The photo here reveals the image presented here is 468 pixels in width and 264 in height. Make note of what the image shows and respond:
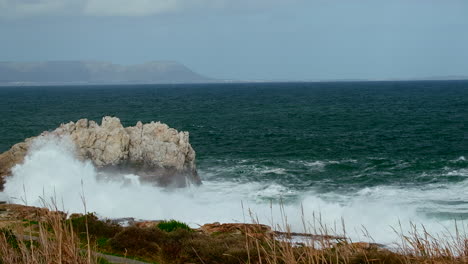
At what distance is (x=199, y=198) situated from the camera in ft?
112

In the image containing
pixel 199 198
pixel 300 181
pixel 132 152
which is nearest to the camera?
pixel 199 198

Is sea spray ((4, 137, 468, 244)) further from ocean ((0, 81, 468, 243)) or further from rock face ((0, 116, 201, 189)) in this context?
rock face ((0, 116, 201, 189))

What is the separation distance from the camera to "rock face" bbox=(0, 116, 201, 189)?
1398 inches

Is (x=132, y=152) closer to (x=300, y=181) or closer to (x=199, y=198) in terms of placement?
(x=199, y=198)

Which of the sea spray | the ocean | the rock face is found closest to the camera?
the sea spray

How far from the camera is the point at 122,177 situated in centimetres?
3466

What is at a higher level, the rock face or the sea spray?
the rock face

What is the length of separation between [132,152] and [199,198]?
6.01 m

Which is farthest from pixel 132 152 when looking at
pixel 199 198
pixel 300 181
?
pixel 300 181

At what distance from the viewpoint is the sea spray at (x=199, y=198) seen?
2880 cm

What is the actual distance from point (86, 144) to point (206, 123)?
132 feet

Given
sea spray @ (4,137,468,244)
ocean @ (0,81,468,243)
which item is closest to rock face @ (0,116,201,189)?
sea spray @ (4,137,468,244)

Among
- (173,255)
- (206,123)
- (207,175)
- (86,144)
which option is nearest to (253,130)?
(206,123)

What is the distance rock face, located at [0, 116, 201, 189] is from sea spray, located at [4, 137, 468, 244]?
82 cm
